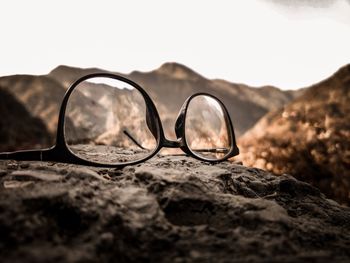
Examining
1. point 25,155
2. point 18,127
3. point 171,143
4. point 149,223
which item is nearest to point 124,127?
point 171,143

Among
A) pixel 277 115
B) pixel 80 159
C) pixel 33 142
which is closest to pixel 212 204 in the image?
pixel 80 159

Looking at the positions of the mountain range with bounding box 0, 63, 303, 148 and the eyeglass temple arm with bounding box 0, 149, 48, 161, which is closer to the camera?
the eyeglass temple arm with bounding box 0, 149, 48, 161

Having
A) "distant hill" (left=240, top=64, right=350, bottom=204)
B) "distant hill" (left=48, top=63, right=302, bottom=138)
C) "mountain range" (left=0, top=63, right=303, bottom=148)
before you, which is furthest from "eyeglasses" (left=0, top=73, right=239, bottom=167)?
"distant hill" (left=48, top=63, right=302, bottom=138)

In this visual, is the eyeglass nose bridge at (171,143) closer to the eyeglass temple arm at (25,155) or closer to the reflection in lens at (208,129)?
the reflection in lens at (208,129)

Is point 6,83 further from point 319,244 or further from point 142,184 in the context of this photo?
point 319,244

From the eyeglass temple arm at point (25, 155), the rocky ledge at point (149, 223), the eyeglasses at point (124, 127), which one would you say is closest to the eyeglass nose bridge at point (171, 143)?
the eyeglasses at point (124, 127)

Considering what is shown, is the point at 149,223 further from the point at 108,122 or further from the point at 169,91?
the point at 169,91

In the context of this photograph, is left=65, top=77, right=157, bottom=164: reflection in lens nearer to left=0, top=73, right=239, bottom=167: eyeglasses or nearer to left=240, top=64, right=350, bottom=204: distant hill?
left=0, top=73, right=239, bottom=167: eyeglasses
